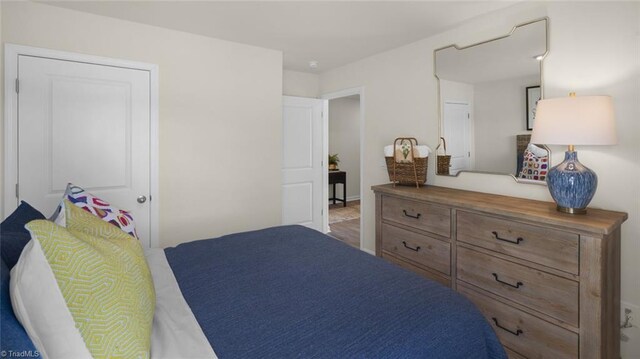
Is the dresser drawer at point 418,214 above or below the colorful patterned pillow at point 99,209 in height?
below

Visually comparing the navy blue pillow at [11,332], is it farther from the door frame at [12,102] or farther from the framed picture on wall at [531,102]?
the framed picture on wall at [531,102]

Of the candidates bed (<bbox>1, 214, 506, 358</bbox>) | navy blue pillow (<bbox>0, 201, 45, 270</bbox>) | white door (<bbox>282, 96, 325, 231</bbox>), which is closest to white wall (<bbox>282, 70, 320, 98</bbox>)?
white door (<bbox>282, 96, 325, 231</bbox>)

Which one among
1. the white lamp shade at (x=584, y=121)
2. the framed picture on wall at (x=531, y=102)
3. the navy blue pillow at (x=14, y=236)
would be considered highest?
the framed picture on wall at (x=531, y=102)

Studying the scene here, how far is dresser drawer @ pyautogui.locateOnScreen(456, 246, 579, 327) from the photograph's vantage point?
175 centimetres

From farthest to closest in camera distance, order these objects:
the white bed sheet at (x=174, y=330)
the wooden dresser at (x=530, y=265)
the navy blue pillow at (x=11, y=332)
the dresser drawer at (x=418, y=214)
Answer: the dresser drawer at (x=418, y=214)
the wooden dresser at (x=530, y=265)
the white bed sheet at (x=174, y=330)
the navy blue pillow at (x=11, y=332)

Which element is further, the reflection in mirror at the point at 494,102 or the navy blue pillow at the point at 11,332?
the reflection in mirror at the point at 494,102

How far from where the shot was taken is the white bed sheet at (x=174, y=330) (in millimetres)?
963

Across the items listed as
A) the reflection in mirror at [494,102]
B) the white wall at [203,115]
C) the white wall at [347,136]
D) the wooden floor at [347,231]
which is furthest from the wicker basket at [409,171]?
the white wall at [347,136]

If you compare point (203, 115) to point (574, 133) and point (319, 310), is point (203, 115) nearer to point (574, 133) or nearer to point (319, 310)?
point (319, 310)

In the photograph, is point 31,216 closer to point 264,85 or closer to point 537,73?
point 264,85

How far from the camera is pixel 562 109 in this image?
1.83 meters

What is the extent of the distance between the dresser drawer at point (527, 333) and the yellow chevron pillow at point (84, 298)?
6.48 feet

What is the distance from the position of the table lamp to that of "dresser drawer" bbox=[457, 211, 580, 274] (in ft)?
0.72

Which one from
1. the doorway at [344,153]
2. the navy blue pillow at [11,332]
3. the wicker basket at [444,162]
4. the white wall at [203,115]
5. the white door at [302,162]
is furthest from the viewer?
the doorway at [344,153]
